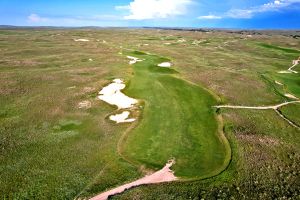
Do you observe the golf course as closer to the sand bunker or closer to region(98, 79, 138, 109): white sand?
region(98, 79, 138, 109): white sand

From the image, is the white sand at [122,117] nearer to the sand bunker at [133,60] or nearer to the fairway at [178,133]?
the fairway at [178,133]

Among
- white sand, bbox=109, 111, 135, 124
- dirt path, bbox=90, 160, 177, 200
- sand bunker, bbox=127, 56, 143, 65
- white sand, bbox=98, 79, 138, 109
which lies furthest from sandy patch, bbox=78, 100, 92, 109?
sand bunker, bbox=127, 56, 143, 65

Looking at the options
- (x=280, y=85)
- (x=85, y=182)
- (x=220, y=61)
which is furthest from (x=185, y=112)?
(x=220, y=61)

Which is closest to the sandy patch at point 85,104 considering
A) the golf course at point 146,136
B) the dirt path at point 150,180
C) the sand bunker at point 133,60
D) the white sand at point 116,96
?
the golf course at point 146,136

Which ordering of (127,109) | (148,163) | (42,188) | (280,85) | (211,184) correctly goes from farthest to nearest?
(280,85), (127,109), (148,163), (211,184), (42,188)

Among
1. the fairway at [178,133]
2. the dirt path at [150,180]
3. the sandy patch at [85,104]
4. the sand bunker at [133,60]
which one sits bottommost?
the dirt path at [150,180]

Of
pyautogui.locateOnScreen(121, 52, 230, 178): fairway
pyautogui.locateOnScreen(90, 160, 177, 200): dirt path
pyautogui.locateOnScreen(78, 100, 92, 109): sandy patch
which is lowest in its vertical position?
pyautogui.locateOnScreen(90, 160, 177, 200): dirt path

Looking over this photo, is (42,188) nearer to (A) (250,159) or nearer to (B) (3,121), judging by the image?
(B) (3,121)
